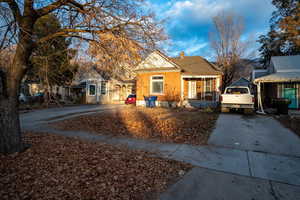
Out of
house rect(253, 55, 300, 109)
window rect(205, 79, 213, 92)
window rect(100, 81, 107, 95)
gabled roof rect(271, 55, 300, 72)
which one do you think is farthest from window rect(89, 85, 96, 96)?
gabled roof rect(271, 55, 300, 72)

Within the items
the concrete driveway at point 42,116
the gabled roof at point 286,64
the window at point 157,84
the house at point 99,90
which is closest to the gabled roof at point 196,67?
the window at point 157,84

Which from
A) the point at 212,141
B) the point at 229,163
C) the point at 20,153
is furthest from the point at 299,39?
the point at 20,153

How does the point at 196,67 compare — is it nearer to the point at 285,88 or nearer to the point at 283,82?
the point at 283,82

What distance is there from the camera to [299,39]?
19.6 metres

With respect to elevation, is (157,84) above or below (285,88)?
above

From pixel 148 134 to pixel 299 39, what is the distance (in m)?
25.1

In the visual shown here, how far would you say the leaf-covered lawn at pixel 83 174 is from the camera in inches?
101

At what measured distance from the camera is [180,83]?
48.6 feet

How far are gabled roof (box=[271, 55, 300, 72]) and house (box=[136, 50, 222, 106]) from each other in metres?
5.47

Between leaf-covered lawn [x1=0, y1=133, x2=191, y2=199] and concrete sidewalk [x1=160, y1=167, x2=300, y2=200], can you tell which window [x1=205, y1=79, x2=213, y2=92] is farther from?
concrete sidewalk [x1=160, y1=167, x2=300, y2=200]

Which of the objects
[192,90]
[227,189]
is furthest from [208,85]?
[227,189]

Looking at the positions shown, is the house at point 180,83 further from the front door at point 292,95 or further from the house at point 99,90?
the house at point 99,90

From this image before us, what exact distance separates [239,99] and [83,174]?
35.0ft

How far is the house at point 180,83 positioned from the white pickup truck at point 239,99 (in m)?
3.29
